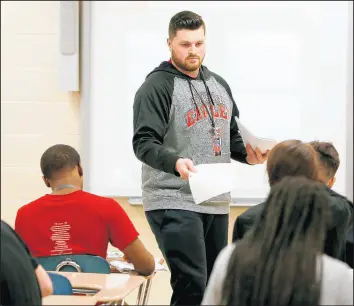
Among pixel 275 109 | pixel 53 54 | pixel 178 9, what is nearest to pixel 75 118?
pixel 53 54

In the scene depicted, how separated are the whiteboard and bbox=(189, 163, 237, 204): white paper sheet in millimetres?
1702

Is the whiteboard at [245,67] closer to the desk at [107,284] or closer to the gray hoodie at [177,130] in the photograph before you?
the gray hoodie at [177,130]

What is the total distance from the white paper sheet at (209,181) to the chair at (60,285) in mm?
638

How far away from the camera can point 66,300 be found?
206cm

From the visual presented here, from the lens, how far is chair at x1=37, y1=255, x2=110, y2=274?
2631 millimetres

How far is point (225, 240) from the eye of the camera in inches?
119

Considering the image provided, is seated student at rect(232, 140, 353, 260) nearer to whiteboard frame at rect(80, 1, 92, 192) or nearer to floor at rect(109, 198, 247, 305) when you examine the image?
floor at rect(109, 198, 247, 305)

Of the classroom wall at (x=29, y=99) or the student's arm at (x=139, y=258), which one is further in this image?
the classroom wall at (x=29, y=99)

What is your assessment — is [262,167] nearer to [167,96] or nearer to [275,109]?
[275,109]

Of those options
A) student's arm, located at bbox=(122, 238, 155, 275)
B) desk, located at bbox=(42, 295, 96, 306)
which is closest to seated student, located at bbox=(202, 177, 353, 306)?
desk, located at bbox=(42, 295, 96, 306)

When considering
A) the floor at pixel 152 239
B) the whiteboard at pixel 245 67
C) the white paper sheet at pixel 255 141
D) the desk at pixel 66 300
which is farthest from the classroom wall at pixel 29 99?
the desk at pixel 66 300

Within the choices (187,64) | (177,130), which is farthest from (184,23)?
(177,130)

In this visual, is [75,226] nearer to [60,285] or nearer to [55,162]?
[55,162]

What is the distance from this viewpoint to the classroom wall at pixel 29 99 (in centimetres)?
449
